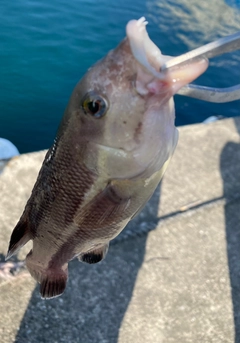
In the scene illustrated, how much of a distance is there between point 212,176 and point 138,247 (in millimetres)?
1281

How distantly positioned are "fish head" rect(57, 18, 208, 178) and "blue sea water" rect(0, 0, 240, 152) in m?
5.24

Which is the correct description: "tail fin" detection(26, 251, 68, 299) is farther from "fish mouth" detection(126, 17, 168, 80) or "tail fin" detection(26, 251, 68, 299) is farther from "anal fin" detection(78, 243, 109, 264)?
"fish mouth" detection(126, 17, 168, 80)

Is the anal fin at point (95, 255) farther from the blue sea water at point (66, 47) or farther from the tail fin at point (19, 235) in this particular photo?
the blue sea water at point (66, 47)

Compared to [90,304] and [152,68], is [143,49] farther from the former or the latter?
[90,304]

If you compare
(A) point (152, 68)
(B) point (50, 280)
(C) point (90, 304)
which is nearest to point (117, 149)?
(A) point (152, 68)

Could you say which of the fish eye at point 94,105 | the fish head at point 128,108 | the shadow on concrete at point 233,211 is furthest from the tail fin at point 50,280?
the shadow on concrete at point 233,211

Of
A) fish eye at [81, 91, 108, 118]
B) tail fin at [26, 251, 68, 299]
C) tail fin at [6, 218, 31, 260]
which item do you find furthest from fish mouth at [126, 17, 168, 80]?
tail fin at [26, 251, 68, 299]

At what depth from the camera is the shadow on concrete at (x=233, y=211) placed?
3.34m

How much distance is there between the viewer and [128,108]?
4.62 ft

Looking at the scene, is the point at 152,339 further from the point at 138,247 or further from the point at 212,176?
the point at 212,176

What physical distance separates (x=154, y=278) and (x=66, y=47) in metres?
6.93

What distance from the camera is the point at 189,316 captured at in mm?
3107

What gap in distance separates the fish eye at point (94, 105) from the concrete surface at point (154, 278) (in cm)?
191

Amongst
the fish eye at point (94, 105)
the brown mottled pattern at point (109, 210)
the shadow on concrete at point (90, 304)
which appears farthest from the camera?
the shadow on concrete at point (90, 304)
